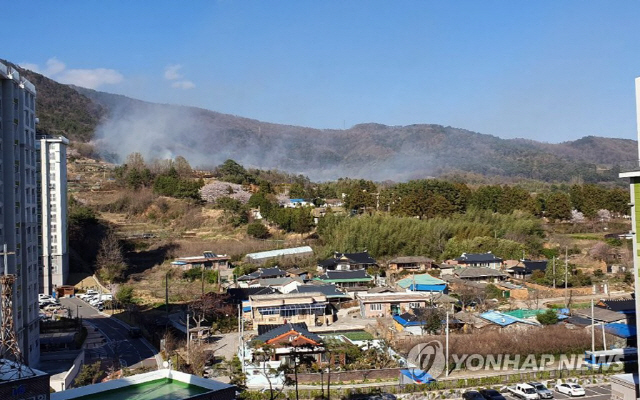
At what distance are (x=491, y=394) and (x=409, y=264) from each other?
12235 millimetres

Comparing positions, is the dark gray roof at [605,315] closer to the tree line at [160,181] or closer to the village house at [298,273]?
the village house at [298,273]

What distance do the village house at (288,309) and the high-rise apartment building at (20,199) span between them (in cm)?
502

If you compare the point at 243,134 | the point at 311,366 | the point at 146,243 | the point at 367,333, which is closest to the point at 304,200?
the point at 146,243

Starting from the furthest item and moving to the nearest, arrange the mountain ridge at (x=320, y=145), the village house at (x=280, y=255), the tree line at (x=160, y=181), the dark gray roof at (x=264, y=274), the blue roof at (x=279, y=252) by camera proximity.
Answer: the mountain ridge at (x=320, y=145) → the tree line at (x=160, y=181) → the blue roof at (x=279, y=252) → the village house at (x=280, y=255) → the dark gray roof at (x=264, y=274)

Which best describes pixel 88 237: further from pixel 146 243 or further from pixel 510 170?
pixel 510 170

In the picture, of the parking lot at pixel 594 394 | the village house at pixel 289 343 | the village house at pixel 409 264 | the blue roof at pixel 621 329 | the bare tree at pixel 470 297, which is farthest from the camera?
the village house at pixel 409 264

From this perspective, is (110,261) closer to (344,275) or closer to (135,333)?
(135,333)

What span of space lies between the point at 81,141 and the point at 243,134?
44127mm

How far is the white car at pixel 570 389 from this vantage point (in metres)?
9.05

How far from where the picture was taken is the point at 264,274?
18.9 m

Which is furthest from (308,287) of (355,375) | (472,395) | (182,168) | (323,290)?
(182,168)

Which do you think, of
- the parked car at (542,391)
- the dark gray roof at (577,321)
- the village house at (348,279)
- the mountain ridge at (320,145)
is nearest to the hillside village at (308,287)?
the parked car at (542,391)

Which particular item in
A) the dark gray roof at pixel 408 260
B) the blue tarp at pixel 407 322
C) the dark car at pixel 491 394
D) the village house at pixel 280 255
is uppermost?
the village house at pixel 280 255
